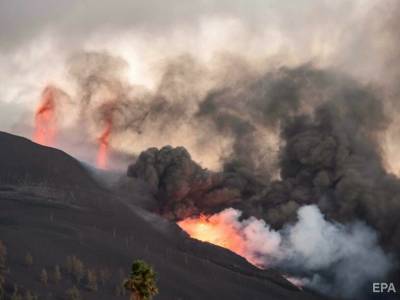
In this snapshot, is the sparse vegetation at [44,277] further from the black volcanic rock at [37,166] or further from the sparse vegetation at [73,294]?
the black volcanic rock at [37,166]

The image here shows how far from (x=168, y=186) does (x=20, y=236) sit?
46.4 metres

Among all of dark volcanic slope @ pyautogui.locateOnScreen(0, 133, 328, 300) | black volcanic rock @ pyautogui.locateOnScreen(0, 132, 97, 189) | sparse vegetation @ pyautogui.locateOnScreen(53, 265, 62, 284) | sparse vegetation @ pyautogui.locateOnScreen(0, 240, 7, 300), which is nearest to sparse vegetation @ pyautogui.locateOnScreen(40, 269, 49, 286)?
dark volcanic slope @ pyautogui.locateOnScreen(0, 133, 328, 300)

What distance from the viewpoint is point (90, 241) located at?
147750 mm

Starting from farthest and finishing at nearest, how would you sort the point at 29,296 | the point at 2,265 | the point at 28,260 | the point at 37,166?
the point at 37,166
the point at 28,260
the point at 2,265
the point at 29,296

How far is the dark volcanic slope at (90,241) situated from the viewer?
130 m

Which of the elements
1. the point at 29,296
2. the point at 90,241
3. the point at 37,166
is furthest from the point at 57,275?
the point at 37,166

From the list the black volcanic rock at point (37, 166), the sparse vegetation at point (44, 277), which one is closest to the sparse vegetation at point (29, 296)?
the sparse vegetation at point (44, 277)

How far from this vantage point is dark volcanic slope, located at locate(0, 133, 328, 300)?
426 ft

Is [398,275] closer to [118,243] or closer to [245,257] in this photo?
[245,257]

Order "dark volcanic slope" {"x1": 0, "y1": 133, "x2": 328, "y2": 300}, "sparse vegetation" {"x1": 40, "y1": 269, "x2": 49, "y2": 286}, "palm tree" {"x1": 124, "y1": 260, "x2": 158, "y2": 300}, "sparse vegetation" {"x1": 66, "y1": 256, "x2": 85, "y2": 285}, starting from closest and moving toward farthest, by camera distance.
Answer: "palm tree" {"x1": 124, "y1": 260, "x2": 158, "y2": 300}
"sparse vegetation" {"x1": 40, "y1": 269, "x2": 49, "y2": 286}
"sparse vegetation" {"x1": 66, "y1": 256, "x2": 85, "y2": 285}
"dark volcanic slope" {"x1": 0, "y1": 133, "x2": 328, "y2": 300}

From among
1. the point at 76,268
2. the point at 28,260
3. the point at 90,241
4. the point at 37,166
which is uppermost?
the point at 37,166

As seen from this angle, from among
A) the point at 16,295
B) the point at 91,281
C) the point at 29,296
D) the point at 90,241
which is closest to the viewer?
A: the point at 29,296

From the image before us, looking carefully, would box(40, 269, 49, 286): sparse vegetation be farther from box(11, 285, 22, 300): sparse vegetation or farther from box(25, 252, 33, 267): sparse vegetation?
box(11, 285, 22, 300): sparse vegetation

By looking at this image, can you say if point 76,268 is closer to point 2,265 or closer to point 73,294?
point 2,265
